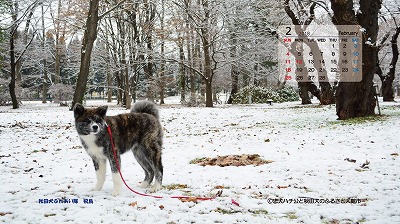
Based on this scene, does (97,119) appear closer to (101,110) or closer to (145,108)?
(101,110)

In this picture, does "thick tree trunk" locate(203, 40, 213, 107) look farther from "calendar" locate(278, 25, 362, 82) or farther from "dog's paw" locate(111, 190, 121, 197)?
"dog's paw" locate(111, 190, 121, 197)

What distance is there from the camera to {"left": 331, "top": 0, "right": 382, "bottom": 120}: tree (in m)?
12.9

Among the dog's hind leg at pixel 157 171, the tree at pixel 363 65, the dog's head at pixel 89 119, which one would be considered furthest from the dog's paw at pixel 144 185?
the tree at pixel 363 65

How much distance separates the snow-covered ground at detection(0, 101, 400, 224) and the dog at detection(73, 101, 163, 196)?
367 mm

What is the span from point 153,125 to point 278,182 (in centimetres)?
242

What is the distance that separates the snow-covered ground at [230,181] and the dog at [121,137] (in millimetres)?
367

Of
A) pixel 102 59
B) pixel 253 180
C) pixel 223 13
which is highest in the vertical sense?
pixel 223 13

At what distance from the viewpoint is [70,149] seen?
366 inches

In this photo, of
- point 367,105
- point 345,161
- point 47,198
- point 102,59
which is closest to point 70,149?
point 47,198

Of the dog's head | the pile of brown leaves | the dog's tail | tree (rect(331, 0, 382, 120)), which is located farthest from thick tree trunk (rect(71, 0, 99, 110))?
the dog's head

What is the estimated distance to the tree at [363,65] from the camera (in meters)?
12.9

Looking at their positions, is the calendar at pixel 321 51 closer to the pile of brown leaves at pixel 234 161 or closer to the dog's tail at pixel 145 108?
the pile of brown leaves at pixel 234 161

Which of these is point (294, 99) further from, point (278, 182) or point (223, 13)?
point (278, 182)

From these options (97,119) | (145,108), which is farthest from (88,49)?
(97,119)
